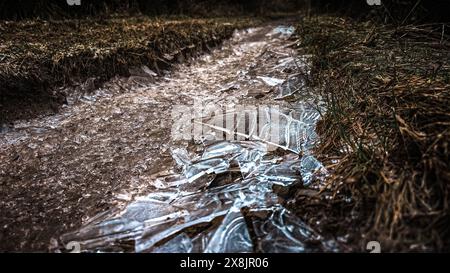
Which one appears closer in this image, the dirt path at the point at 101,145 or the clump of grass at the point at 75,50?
the dirt path at the point at 101,145

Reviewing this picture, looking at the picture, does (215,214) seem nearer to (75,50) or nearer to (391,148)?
(391,148)

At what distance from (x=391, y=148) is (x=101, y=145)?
171 centimetres

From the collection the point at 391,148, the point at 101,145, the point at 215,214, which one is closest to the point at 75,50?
the point at 101,145

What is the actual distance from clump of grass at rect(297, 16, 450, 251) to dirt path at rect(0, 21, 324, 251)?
2.47ft

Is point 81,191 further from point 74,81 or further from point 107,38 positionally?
point 107,38

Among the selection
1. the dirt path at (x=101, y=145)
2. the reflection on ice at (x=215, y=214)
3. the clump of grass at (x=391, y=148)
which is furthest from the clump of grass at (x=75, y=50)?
the clump of grass at (x=391, y=148)

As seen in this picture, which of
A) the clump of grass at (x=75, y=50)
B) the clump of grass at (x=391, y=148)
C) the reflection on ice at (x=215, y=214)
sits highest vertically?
the clump of grass at (x=75, y=50)

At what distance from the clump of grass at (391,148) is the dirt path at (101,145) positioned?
0.75m

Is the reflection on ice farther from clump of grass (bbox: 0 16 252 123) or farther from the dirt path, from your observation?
clump of grass (bbox: 0 16 252 123)

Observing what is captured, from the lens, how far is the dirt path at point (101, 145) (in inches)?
63.4

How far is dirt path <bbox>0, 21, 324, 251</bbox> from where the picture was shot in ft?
5.28

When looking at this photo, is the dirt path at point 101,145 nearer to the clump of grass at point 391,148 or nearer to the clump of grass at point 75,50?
the clump of grass at point 75,50

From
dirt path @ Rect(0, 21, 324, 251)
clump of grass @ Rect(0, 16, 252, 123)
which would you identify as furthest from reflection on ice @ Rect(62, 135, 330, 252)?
clump of grass @ Rect(0, 16, 252, 123)
